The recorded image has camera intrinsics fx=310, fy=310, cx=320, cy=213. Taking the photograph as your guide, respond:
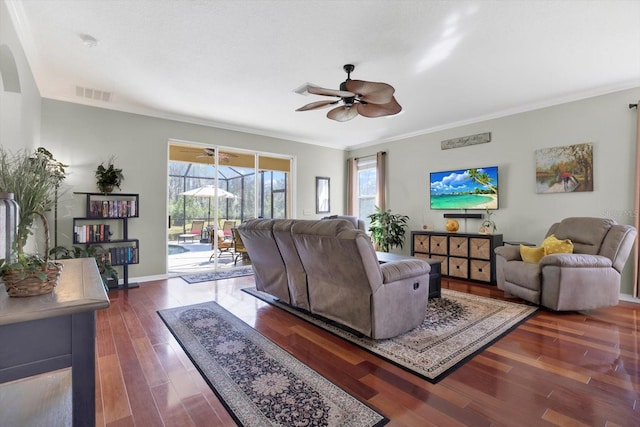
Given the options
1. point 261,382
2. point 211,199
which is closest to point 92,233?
point 211,199

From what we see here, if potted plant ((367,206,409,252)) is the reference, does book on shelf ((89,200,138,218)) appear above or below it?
above

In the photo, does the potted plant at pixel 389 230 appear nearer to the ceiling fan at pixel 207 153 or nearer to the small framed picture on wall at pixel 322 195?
the small framed picture on wall at pixel 322 195

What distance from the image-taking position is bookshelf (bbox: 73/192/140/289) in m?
4.23

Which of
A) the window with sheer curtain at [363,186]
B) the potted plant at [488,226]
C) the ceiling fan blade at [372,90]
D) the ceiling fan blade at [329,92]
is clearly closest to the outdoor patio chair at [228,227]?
the window with sheer curtain at [363,186]

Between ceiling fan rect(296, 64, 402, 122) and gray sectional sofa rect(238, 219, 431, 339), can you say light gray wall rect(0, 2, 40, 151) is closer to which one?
gray sectional sofa rect(238, 219, 431, 339)

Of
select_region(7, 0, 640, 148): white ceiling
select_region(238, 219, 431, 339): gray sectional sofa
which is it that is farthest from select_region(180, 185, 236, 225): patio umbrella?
select_region(238, 219, 431, 339): gray sectional sofa

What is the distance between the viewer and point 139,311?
3381 mm

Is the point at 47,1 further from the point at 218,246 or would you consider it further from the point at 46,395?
the point at 218,246

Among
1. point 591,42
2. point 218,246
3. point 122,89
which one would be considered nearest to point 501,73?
point 591,42

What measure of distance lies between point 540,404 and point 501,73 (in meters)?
3.32

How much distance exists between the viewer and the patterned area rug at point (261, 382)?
5.41 feet

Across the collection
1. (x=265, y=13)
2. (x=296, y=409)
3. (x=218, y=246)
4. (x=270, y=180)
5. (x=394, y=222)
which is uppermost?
(x=265, y=13)

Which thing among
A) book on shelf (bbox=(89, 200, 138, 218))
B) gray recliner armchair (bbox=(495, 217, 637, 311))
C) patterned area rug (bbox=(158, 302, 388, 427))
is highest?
book on shelf (bbox=(89, 200, 138, 218))

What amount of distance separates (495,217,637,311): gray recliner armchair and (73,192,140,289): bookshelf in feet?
16.7
